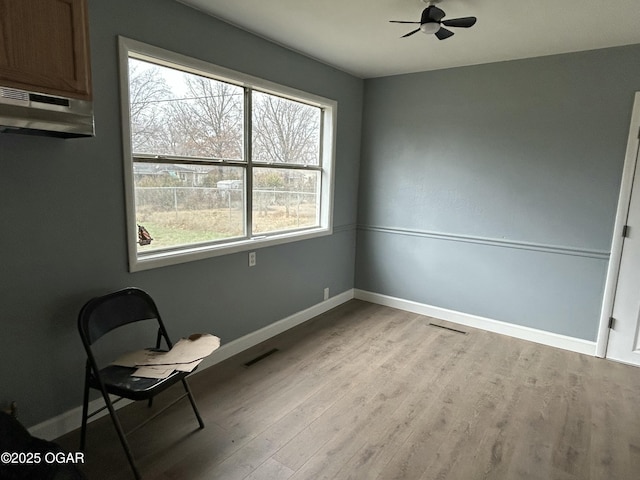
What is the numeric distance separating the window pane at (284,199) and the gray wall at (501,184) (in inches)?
31.1

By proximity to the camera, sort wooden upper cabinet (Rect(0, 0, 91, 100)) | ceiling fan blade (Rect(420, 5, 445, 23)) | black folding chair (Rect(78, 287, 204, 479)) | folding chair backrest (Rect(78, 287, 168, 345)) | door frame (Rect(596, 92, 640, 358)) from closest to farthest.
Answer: wooden upper cabinet (Rect(0, 0, 91, 100)) < black folding chair (Rect(78, 287, 204, 479)) < folding chair backrest (Rect(78, 287, 168, 345)) < ceiling fan blade (Rect(420, 5, 445, 23)) < door frame (Rect(596, 92, 640, 358))

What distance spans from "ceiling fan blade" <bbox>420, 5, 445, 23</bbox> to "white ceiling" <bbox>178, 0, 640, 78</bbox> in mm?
143

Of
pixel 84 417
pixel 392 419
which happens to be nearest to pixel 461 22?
A: pixel 392 419

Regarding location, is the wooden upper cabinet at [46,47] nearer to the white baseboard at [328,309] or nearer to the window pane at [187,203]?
the window pane at [187,203]

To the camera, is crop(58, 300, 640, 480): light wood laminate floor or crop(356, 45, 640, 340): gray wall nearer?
crop(58, 300, 640, 480): light wood laminate floor

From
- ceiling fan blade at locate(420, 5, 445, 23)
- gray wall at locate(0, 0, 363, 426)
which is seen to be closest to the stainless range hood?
gray wall at locate(0, 0, 363, 426)

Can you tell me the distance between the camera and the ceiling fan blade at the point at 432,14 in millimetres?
2211

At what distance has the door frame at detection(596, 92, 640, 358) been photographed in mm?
2908

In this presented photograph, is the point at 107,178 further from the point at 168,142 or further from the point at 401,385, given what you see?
the point at 401,385

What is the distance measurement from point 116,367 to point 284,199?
78.1 inches

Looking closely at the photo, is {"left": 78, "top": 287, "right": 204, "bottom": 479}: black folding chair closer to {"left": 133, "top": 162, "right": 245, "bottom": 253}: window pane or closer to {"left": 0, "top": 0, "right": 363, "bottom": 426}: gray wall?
{"left": 0, "top": 0, "right": 363, "bottom": 426}: gray wall

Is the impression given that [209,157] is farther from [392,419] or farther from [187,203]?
[392,419]

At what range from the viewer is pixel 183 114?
99.4 inches

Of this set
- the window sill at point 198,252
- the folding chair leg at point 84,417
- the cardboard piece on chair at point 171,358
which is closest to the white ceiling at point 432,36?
the window sill at point 198,252
